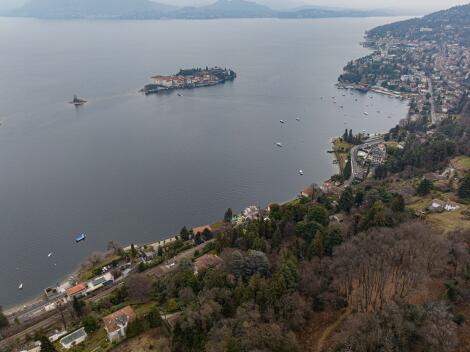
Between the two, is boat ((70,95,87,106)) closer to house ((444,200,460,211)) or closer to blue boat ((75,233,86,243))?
blue boat ((75,233,86,243))

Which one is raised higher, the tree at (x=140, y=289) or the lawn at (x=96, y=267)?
the tree at (x=140, y=289)

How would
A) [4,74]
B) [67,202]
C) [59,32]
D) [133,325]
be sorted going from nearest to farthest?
[133,325], [67,202], [4,74], [59,32]

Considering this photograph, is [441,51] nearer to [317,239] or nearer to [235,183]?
[235,183]

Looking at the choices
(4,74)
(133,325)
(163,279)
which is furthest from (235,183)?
(4,74)

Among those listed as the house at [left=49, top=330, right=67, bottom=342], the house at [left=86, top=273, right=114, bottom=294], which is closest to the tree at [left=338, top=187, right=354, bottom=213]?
the house at [left=86, top=273, right=114, bottom=294]

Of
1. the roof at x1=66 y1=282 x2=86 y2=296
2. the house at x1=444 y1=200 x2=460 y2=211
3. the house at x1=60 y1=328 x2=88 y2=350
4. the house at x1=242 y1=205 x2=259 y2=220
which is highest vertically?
the house at x1=444 y1=200 x2=460 y2=211

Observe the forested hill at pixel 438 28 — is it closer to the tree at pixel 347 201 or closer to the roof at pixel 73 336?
the tree at pixel 347 201

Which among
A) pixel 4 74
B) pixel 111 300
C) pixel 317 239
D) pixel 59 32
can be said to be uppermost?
pixel 59 32

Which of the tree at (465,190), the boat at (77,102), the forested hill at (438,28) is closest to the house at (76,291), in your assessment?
the tree at (465,190)
